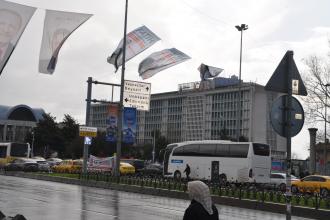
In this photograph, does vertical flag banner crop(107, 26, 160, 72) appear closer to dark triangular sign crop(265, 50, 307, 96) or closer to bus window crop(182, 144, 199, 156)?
bus window crop(182, 144, 199, 156)

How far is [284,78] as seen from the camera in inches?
372

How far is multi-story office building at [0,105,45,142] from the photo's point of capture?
427ft

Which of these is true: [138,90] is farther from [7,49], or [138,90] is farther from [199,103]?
[199,103]

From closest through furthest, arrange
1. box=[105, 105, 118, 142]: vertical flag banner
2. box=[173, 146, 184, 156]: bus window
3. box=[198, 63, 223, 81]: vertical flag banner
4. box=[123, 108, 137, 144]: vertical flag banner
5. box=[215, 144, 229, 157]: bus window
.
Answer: box=[123, 108, 137, 144]: vertical flag banner → box=[105, 105, 118, 142]: vertical flag banner → box=[215, 144, 229, 157]: bus window → box=[173, 146, 184, 156]: bus window → box=[198, 63, 223, 81]: vertical flag banner

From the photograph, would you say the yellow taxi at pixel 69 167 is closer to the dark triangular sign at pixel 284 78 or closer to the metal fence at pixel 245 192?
the metal fence at pixel 245 192

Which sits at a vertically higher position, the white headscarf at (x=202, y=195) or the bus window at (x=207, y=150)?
the bus window at (x=207, y=150)

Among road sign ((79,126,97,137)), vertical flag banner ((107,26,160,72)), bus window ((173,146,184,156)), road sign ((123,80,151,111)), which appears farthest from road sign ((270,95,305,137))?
bus window ((173,146,184,156))

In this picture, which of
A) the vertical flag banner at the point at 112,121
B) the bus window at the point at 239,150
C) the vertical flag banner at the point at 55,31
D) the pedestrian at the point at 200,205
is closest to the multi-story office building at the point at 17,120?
the bus window at the point at 239,150

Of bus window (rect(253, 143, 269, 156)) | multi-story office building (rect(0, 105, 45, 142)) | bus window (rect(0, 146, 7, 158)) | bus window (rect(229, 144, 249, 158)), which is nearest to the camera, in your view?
bus window (rect(253, 143, 269, 156))

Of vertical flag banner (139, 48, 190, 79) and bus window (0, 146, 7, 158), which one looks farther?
bus window (0, 146, 7, 158)

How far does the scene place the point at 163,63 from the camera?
119 feet

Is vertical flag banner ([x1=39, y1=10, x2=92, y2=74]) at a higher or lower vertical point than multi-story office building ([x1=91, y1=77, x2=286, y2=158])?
lower

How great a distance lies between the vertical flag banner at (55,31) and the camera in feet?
68.6

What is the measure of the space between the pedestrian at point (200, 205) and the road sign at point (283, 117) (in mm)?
3759
